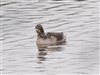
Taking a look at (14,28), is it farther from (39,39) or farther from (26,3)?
(26,3)

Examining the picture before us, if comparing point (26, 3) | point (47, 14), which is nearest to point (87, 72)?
point (47, 14)

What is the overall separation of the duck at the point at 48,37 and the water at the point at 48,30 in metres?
0.20

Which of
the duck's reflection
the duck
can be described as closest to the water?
the duck's reflection

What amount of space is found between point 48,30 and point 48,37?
2.60 ft

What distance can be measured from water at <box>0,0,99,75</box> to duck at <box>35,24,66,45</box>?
7.9 inches

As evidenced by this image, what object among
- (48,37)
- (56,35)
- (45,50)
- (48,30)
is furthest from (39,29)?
(45,50)

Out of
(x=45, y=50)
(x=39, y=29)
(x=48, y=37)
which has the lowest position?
(x=45, y=50)

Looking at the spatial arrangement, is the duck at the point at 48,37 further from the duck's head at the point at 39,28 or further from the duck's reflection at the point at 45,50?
the duck's reflection at the point at 45,50

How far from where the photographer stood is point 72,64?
15.1 metres

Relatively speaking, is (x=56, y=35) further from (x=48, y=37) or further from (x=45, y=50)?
(x=45, y=50)

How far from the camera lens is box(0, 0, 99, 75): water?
15.0 meters

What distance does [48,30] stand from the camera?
19047 mm

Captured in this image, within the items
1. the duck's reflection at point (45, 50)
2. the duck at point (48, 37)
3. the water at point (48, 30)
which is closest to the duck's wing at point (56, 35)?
the duck at point (48, 37)

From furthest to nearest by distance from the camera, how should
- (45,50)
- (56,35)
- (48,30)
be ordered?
1. (48,30)
2. (56,35)
3. (45,50)
